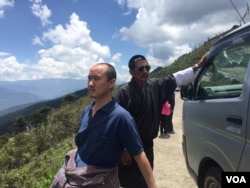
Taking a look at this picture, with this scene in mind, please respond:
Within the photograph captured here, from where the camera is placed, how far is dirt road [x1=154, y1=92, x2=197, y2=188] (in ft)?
18.9

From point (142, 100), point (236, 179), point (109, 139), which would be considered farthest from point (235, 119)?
point (109, 139)

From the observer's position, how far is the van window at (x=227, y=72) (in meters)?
2.93

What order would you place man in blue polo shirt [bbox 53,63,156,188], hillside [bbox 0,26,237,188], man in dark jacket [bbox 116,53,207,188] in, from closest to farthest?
1. man in blue polo shirt [bbox 53,63,156,188]
2. man in dark jacket [bbox 116,53,207,188]
3. hillside [bbox 0,26,237,188]

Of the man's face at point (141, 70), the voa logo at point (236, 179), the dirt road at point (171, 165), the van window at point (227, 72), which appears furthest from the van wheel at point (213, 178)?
the dirt road at point (171, 165)

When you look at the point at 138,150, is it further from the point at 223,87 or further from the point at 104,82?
the point at 223,87

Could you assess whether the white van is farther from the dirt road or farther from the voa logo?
the dirt road

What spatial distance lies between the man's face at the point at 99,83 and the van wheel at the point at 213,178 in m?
1.30

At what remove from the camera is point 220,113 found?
2953 mm

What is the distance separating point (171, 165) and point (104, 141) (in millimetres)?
4652

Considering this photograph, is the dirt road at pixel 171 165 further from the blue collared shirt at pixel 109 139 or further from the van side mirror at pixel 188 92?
the blue collared shirt at pixel 109 139

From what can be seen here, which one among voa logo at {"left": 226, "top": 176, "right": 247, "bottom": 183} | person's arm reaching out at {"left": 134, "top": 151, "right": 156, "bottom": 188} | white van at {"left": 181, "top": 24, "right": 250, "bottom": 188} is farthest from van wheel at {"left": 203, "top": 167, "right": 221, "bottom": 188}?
person's arm reaching out at {"left": 134, "top": 151, "right": 156, "bottom": 188}

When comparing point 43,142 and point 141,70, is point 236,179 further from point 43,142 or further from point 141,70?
point 43,142

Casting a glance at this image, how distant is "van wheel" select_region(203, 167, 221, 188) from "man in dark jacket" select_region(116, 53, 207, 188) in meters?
0.62

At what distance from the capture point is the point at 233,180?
2701mm
